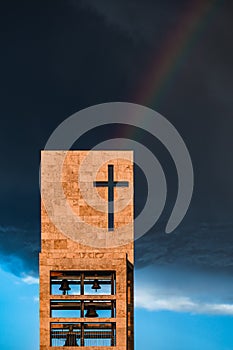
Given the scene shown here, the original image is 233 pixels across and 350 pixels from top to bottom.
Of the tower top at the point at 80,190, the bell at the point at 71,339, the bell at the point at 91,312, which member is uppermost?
the tower top at the point at 80,190

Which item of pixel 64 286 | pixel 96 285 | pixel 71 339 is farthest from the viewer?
pixel 96 285

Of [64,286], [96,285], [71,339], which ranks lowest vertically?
[71,339]

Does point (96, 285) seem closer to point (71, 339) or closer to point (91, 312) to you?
point (91, 312)

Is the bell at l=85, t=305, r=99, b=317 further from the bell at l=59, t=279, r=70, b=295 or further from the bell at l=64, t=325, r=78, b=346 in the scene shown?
the bell at l=59, t=279, r=70, b=295

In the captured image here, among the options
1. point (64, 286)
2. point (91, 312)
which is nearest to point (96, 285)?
point (91, 312)

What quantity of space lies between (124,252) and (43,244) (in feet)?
19.8

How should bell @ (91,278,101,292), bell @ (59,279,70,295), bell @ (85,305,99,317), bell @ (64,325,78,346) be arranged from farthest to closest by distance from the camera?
bell @ (91,278,101,292) < bell @ (59,279,70,295) < bell @ (85,305,99,317) < bell @ (64,325,78,346)

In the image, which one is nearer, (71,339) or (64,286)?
(71,339)

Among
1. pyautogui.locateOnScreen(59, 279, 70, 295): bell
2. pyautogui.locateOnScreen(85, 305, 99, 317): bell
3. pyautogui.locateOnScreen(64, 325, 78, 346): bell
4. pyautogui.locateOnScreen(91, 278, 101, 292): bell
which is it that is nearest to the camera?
pyautogui.locateOnScreen(64, 325, 78, 346): bell

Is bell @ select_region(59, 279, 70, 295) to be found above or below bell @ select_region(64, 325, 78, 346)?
above

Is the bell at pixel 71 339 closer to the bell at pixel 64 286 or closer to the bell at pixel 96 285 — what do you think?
the bell at pixel 64 286

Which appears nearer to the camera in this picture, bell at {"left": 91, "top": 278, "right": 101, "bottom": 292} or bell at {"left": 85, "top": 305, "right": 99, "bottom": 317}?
bell at {"left": 85, "top": 305, "right": 99, "bottom": 317}

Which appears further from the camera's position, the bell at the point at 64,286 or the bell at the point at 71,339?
the bell at the point at 64,286

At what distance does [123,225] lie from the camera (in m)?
108
